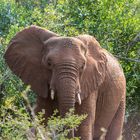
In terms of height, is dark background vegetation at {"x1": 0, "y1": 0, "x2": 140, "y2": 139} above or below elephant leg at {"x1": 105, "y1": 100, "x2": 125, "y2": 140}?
above

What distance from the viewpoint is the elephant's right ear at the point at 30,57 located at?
32.8 feet

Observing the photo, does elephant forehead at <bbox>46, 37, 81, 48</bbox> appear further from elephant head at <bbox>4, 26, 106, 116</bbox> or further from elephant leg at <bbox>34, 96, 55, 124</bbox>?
elephant leg at <bbox>34, 96, 55, 124</bbox>

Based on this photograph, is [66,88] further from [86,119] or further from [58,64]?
[86,119]

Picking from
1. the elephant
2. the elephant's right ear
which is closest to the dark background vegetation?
the elephant

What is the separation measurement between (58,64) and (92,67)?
913mm

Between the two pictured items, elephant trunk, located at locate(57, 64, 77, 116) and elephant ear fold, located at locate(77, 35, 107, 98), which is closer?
elephant trunk, located at locate(57, 64, 77, 116)

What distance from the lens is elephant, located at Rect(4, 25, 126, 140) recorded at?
9406 mm

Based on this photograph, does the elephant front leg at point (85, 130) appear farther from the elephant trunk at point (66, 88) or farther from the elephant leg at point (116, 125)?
the elephant leg at point (116, 125)

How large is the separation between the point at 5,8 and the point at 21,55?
337cm

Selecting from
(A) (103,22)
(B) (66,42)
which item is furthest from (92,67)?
(A) (103,22)

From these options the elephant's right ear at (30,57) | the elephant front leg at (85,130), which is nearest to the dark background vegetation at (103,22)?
the elephant's right ear at (30,57)

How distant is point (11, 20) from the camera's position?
43.9 feet

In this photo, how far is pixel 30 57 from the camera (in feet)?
33.7

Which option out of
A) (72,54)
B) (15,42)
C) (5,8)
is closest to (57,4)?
(5,8)
